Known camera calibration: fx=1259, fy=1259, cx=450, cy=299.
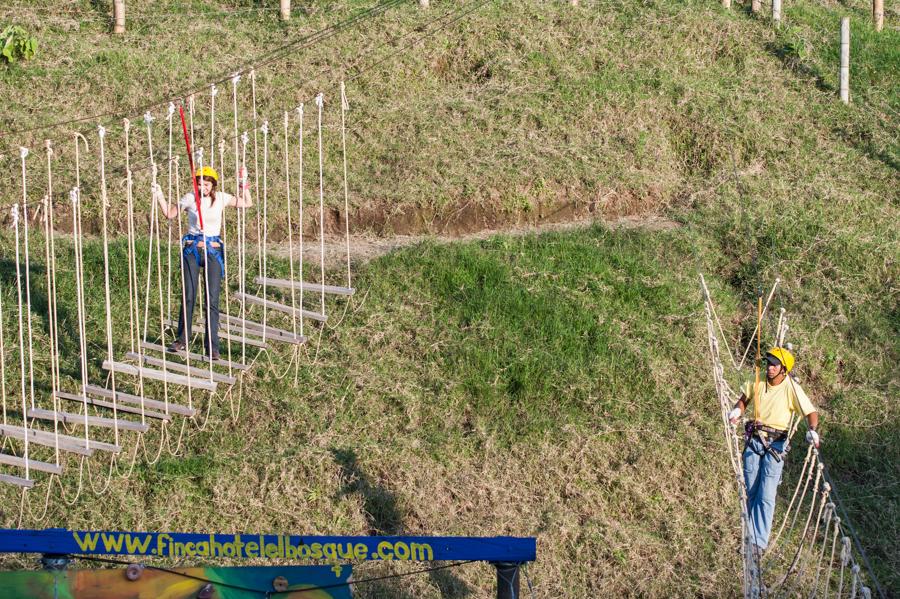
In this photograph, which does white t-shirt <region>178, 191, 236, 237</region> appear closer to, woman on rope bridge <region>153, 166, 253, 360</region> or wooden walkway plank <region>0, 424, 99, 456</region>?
woman on rope bridge <region>153, 166, 253, 360</region>

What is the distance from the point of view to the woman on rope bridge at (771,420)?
824cm

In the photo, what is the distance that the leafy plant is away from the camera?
1419 centimetres

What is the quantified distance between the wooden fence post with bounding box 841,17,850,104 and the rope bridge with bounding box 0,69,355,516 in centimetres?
616

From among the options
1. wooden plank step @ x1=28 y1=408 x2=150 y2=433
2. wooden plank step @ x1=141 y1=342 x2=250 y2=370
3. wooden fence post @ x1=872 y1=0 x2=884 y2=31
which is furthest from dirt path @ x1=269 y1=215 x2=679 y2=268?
wooden fence post @ x1=872 y1=0 x2=884 y2=31

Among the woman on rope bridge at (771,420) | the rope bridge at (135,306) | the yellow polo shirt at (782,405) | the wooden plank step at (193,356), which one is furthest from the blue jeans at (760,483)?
the wooden plank step at (193,356)

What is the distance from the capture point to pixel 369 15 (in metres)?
15.4

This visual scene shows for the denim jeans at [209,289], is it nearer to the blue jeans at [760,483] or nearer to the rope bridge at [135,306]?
the rope bridge at [135,306]

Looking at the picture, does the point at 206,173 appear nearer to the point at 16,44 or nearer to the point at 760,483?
the point at 760,483

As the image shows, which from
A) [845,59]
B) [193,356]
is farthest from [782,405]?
[845,59]

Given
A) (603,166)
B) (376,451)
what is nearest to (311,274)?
(376,451)

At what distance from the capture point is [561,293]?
1138 centimetres

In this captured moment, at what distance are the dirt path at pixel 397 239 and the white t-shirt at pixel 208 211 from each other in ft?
8.47

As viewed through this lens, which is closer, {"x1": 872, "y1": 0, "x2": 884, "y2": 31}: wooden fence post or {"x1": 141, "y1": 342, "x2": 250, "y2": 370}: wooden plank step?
{"x1": 141, "y1": 342, "x2": 250, "y2": 370}: wooden plank step

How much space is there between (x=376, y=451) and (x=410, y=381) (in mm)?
913
